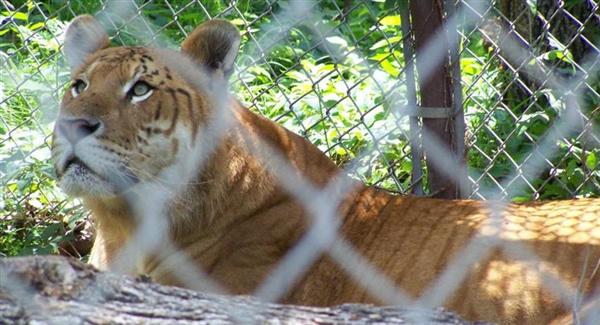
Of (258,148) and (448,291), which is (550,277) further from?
(258,148)

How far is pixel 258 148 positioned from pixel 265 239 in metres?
0.30

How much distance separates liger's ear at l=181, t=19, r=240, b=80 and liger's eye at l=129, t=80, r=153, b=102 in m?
0.21

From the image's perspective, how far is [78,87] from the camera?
3549 mm

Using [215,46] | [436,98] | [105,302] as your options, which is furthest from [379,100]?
[105,302]

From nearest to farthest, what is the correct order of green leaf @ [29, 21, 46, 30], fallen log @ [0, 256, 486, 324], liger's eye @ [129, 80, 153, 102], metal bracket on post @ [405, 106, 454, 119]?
fallen log @ [0, 256, 486, 324] < liger's eye @ [129, 80, 153, 102] < metal bracket on post @ [405, 106, 454, 119] < green leaf @ [29, 21, 46, 30]

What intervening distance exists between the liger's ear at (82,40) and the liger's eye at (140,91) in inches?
14.4

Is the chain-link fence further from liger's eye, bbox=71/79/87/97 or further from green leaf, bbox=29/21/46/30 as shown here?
liger's eye, bbox=71/79/87/97

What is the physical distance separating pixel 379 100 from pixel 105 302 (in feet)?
9.82

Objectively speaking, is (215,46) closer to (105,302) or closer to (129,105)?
(129,105)

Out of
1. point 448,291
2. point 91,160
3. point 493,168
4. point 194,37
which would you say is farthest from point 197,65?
point 493,168

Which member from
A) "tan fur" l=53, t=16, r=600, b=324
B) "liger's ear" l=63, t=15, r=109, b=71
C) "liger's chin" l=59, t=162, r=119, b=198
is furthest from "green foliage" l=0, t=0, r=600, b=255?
"liger's chin" l=59, t=162, r=119, b=198

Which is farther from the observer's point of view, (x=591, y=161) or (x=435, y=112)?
(x=591, y=161)

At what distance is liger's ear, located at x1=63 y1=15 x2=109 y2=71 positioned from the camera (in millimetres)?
3760

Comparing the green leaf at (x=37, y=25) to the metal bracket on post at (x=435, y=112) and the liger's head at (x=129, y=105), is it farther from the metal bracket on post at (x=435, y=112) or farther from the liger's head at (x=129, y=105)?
the metal bracket on post at (x=435, y=112)
